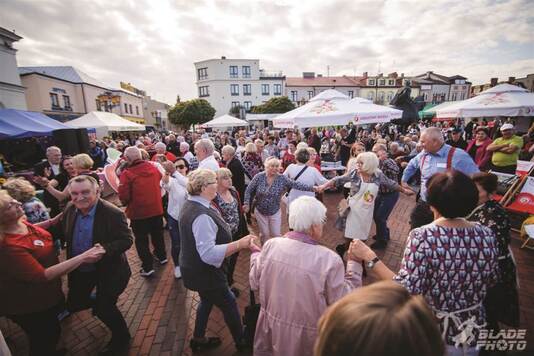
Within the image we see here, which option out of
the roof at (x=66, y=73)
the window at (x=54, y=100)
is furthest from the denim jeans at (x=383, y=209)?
the roof at (x=66, y=73)

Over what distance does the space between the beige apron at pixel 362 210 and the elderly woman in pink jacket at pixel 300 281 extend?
2035 millimetres

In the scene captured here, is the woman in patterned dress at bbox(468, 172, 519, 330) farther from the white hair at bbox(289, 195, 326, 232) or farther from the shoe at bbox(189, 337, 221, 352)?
the shoe at bbox(189, 337, 221, 352)

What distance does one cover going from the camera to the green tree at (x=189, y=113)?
40781 millimetres

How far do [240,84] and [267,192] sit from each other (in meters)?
53.0

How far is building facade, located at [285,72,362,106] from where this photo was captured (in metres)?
51.2

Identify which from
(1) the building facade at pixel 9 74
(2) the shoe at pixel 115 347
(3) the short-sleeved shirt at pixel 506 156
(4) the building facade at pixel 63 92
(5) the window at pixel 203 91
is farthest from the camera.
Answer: (5) the window at pixel 203 91

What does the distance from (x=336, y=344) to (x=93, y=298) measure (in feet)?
10.0

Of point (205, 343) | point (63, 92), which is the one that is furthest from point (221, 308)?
point (63, 92)

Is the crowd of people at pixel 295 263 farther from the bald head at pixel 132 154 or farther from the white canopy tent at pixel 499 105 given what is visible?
the white canopy tent at pixel 499 105

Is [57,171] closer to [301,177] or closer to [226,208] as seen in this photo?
[226,208]

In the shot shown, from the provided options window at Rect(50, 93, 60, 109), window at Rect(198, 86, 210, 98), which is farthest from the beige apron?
window at Rect(198, 86, 210, 98)

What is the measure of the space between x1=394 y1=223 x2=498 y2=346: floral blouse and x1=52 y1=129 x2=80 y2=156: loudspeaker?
10489 millimetres

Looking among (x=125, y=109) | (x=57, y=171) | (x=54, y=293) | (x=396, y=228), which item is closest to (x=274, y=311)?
(x=54, y=293)

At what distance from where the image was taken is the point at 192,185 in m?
2.34
